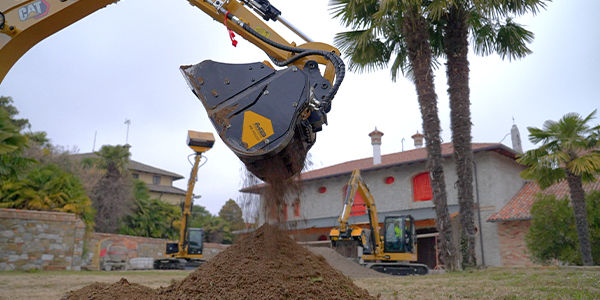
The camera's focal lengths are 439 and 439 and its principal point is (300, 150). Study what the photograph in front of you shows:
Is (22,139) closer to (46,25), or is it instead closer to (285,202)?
(46,25)

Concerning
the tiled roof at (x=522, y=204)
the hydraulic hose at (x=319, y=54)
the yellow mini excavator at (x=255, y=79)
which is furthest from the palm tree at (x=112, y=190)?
the hydraulic hose at (x=319, y=54)

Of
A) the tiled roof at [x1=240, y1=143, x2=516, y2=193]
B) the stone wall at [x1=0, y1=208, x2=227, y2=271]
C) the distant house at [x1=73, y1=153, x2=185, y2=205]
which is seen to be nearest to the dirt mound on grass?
the stone wall at [x1=0, y1=208, x2=227, y2=271]

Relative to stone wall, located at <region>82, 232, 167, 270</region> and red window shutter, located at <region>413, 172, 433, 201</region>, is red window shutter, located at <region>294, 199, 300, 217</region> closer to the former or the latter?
stone wall, located at <region>82, 232, 167, 270</region>

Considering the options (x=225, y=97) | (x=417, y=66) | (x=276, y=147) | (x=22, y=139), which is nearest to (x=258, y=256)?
(x=276, y=147)

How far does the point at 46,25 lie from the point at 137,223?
2727 cm

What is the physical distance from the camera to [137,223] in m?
29.5

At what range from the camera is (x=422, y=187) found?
851 inches

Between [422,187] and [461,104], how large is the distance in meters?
10.6

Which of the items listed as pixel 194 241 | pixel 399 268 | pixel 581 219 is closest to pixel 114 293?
pixel 399 268

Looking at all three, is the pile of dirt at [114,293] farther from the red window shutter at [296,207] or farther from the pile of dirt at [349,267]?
the pile of dirt at [349,267]

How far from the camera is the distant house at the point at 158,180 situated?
40875 millimetres

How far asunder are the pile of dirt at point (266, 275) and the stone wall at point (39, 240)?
36.1ft

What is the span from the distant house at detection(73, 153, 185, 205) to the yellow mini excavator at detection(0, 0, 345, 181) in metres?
37.7

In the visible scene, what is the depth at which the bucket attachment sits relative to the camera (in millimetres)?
3418
